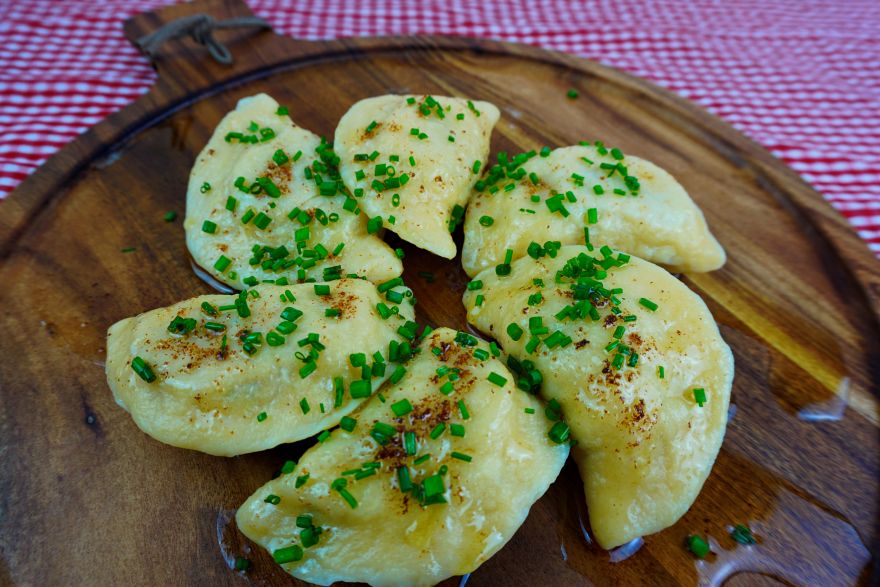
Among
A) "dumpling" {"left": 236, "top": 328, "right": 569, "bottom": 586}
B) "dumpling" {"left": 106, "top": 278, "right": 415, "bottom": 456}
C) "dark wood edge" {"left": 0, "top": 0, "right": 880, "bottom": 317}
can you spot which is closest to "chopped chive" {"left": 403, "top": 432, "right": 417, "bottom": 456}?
"dumpling" {"left": 236, "top": 328, "right": 569, "bottom": 586}

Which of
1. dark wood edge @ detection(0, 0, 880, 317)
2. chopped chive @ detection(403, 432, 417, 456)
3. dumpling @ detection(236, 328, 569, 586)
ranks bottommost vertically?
dumpling @ detection(236, 328, 569, 586)

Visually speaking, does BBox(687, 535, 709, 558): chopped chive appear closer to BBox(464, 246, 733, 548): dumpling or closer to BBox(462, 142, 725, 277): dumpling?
BBox(464, 246, 733, 548): dumpling

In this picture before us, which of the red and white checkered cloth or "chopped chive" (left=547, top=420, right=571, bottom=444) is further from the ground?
the red and white checkered cloth

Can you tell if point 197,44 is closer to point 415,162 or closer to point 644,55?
point 415,162

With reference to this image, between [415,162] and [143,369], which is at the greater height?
[415,162]

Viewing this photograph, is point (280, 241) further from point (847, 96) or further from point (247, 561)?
point (847, 96)

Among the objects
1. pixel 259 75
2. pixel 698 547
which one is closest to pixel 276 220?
pixel 259 75
